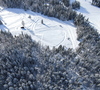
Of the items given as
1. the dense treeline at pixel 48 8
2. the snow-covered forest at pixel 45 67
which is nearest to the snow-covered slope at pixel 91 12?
the dense treeline at pixel 48 8

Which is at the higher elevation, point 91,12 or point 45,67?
point 91,12

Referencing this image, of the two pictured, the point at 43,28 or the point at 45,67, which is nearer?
the point at 45,67

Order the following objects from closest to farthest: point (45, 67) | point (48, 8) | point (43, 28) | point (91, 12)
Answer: point (45, 67) → point (43, 28) → point (48, 8) → point (91, 12)

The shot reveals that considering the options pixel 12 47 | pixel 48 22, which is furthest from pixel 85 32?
pixel 12 47

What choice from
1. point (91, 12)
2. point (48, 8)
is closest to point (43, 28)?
point (48, 8)

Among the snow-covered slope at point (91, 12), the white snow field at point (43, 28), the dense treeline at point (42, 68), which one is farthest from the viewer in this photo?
the snow-covered slope at point (91, 12)

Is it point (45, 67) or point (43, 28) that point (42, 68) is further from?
point (43, 28)

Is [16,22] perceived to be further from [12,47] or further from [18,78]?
[18,78]

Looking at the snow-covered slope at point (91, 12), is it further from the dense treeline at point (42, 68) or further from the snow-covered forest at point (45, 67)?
the dense treeline at point (42, 68)

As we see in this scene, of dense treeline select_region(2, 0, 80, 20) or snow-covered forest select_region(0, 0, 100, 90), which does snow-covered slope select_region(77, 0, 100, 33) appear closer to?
dense treeline select_region(2, 0, 80, 20)
